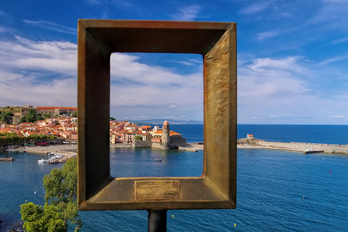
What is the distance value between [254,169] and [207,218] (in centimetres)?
1980

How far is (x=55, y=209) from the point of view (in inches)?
495

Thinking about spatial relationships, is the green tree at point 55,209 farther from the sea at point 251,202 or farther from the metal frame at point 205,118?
the metal frame at point 205,118

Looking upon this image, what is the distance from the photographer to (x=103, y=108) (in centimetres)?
215

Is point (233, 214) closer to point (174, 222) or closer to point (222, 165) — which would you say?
point (174, 222)

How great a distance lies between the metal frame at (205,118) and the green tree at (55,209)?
1142 cm

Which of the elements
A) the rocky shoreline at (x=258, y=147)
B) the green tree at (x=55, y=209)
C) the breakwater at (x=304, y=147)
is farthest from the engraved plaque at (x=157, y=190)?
the breakwater at (x=304, y=147)

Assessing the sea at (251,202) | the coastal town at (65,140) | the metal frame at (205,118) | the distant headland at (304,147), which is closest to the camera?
the metal frame at (205,118)

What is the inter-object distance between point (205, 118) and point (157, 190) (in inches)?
29.7

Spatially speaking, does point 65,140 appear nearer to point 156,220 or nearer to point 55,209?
point 55,209

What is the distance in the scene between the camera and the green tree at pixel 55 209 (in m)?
11.1

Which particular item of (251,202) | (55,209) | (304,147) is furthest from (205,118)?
(304,147)

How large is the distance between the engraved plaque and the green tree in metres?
11.5

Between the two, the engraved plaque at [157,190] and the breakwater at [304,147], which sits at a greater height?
the engraved plaque at [157,190]

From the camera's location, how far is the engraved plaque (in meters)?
2.04
